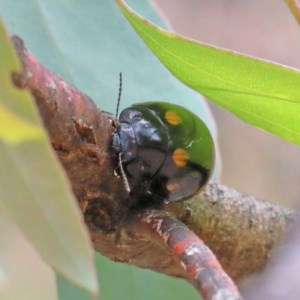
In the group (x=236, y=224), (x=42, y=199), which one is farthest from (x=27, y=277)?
(x=42, y=199)

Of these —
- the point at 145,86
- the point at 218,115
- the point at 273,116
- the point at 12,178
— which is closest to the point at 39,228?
the point at 12,178

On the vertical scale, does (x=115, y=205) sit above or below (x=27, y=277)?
above

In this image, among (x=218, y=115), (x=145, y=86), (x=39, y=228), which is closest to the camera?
(x=39, y=228)

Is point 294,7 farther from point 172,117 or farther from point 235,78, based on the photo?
point 172,117

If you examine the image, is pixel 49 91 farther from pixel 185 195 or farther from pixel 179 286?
pixel 179 286

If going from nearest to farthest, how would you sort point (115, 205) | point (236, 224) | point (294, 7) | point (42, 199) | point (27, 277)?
point (42, 199), point (294, 7), point (115, 205), point (236, 224), point (27, 277)

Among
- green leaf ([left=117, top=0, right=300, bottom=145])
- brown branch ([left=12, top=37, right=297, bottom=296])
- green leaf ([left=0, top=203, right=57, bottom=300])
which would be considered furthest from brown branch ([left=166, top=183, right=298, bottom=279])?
green leaf ([left=0, top=203, right=57, bottom=300])

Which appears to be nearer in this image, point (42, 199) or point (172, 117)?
point (42, 199)

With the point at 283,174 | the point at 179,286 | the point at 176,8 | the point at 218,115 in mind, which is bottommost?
the point at 283,174
